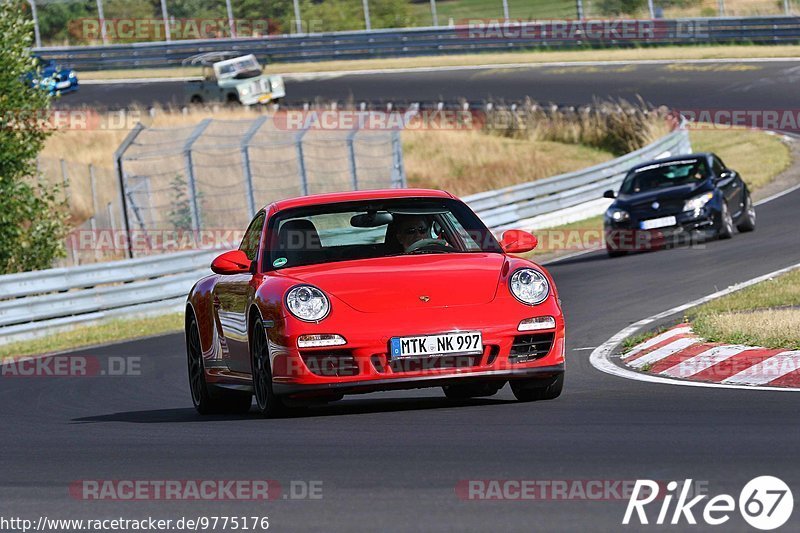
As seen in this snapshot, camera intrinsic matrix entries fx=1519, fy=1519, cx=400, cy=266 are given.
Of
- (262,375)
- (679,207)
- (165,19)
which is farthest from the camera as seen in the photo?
(165,19)

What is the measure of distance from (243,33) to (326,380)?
49703mm

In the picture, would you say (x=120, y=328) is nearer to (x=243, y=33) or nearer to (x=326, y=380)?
(x=326, y=380)

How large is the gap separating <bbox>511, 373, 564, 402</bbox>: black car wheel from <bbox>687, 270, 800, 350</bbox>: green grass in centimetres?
216

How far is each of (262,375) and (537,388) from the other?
1.66 meters

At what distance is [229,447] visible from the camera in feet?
25.8

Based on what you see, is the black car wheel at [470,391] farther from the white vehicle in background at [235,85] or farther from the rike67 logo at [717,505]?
the white vehicle in background at [235,85]

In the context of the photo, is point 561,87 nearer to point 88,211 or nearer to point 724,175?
point 88,211

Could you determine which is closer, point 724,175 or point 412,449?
point 412,449

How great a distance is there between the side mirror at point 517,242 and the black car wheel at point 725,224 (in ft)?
40.0

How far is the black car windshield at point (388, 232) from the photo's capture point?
9.47m

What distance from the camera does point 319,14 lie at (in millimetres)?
54938

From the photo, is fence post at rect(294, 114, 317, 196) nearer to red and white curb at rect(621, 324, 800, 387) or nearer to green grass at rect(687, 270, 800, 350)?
green grass at rect(687, 270, 800, 350)

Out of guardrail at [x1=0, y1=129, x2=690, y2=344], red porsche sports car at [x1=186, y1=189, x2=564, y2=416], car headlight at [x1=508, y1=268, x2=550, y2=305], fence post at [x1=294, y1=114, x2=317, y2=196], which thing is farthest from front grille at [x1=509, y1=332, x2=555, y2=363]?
fence post at [x1=294, y1=114, x2=317, y2=196]

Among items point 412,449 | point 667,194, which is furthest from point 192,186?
point 412,449
